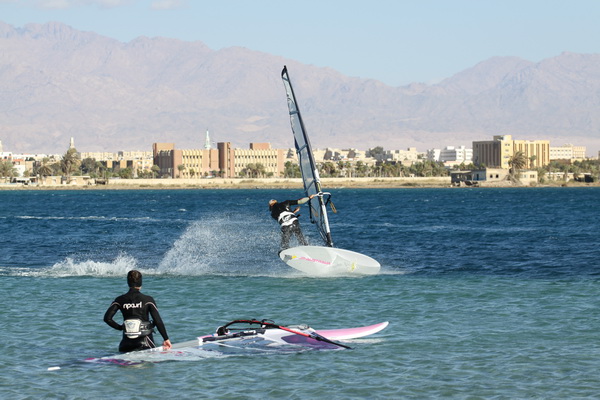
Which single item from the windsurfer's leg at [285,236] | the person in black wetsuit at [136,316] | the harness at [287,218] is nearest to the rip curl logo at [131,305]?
the person in black wetsuit at [136,316]

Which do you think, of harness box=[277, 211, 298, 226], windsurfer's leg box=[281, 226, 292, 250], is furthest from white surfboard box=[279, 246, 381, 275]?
harness box=[277, 211, 298, 226]

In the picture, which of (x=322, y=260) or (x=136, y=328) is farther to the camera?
(x=322, y=260)

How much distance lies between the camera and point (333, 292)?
24938mm

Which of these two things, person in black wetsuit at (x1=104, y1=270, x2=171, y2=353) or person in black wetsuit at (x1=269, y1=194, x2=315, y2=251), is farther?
person in black wetsuit at (x1=269, y1=194, x2=315, y2=251)

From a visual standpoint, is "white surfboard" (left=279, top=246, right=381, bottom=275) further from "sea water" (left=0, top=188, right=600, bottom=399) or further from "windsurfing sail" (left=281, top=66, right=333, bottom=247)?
"sea water" (left=0, top=188, right=600, bottom=399)

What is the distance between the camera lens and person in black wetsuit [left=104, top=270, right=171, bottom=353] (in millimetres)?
14773

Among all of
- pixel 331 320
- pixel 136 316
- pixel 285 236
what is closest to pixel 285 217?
pixel 285 236

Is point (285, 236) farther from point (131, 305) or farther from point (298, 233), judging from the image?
point (131, 305)

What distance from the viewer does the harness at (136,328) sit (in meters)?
15.2

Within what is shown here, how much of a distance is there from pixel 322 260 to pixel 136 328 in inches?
530

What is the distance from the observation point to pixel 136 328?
15227mm

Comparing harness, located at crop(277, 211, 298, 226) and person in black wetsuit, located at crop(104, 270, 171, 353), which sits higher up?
harness, located at crop(277, 211, 298, 226)

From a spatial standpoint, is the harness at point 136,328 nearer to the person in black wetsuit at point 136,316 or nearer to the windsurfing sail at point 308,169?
the person in black wetsuit at point 136,316

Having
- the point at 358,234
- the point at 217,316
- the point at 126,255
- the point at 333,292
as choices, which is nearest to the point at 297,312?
the point at 217,316
